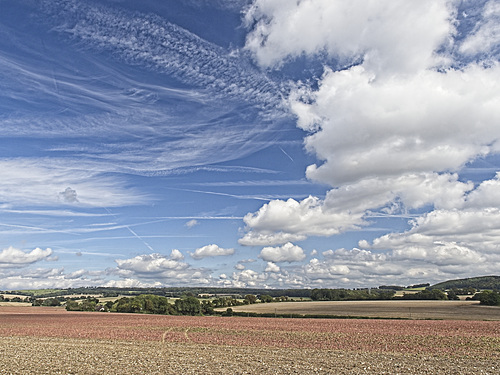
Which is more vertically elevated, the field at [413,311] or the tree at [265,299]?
the tree at [265,299]

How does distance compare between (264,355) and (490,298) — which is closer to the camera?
(264,355)

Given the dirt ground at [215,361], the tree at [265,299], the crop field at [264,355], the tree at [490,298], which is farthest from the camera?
the tree at [265,299]

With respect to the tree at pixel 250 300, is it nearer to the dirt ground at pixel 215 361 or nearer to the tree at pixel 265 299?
the tree at pixel 265 299

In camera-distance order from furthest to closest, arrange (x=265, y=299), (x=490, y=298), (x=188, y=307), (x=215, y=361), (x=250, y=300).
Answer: (x=265, y=299) → (x=250, y=300) → (x=188, y=307) → (x=490, y=298) → (x=215, y=361)

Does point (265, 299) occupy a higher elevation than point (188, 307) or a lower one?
higher

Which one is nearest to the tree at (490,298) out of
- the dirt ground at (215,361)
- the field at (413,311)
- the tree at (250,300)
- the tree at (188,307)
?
the field at (413,311)

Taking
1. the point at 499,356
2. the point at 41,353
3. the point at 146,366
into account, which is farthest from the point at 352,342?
the point at 41,353

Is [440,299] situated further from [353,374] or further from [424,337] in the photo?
[353,374]

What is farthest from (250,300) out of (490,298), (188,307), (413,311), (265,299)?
(490,298)

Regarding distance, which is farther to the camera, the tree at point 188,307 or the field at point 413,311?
the tree at point 188,307

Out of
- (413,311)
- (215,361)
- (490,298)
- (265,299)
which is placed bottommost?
(413,311)

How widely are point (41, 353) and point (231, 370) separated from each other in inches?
685

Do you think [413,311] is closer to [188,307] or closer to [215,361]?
[188,307]

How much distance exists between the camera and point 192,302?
12075 cm
